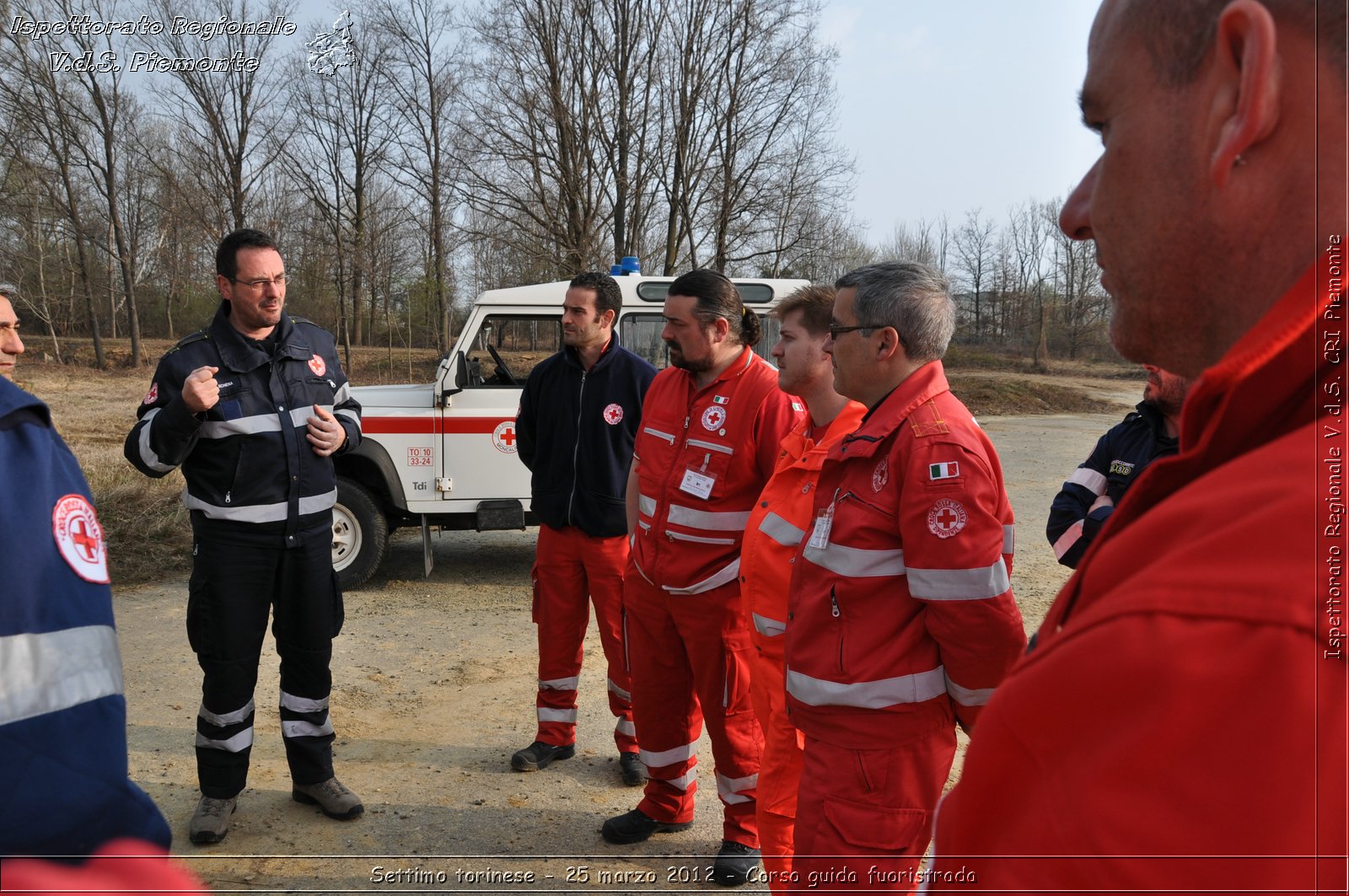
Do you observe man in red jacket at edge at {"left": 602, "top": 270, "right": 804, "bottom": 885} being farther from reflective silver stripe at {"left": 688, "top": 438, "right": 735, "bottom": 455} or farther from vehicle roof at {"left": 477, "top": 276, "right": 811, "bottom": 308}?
vehicle roof at {"left": 477, "top": 276, "right": 811, "bottom": 308}

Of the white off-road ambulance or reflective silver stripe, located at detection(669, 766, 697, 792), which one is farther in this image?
the white off-road ambulance

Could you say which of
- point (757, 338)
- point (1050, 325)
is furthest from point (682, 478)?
point (1050, 325)

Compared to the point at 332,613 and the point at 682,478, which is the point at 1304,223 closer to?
the point at 682,478

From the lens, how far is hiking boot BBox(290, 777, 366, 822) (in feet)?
13.2

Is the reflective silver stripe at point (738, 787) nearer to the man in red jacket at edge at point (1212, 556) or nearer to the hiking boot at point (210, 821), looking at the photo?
the hiking boot at point (210, 821)

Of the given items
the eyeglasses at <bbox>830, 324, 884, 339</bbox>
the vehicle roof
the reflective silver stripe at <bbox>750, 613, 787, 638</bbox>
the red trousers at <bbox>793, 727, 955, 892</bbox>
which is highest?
the vehicle roof

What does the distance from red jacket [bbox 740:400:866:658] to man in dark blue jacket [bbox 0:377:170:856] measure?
6.78 feet

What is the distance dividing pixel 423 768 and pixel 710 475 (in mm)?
2197

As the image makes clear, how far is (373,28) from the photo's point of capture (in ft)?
Answer: 65.5

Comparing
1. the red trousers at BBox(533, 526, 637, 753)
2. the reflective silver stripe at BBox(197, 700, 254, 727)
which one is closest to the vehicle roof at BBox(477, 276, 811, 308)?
the red trousers at BBox(533, 526, 637, 753)

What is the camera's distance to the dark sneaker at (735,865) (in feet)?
11.8

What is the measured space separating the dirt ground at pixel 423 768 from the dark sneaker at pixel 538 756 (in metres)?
0.04

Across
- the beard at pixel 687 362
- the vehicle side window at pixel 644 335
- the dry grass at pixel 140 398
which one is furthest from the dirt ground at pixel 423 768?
the vehicle side window at pixel 644 335

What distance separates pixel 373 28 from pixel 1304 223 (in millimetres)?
22414
